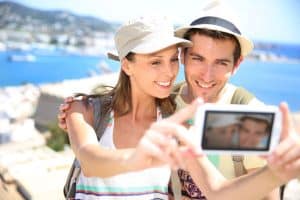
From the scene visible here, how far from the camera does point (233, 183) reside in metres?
1.13

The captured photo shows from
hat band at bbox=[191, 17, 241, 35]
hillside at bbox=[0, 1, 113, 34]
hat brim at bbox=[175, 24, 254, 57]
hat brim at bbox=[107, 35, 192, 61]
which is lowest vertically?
hillside at bbox=[0, 1, 113, 34]

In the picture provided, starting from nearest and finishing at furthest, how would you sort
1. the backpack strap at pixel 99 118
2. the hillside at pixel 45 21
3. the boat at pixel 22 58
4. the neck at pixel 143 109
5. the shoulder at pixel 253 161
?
the shoulder at pixel 253 161, the backpack strap at pixel 99 118, the neck at pixel 143 109, the boat at pixel 22 58, the hillside at pixel 45 21

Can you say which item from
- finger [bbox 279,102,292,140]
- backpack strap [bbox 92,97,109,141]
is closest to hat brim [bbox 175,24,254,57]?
backpack strap [bbox 92,97,109,141]

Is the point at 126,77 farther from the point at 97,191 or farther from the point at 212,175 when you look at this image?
the point at 212,175

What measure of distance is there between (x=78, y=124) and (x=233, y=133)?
55cm

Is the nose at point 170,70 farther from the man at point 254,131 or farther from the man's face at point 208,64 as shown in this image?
the man at point 254,131

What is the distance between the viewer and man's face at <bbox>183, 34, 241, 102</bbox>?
1380 mm

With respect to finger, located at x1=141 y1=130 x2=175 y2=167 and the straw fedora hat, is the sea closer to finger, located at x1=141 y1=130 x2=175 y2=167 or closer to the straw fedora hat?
the straw fedora hat

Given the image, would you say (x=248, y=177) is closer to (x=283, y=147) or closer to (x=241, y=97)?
(x=283, y=147)

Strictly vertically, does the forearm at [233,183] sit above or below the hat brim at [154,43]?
below

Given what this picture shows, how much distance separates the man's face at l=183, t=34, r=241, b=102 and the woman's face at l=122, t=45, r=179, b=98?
0.05 meters

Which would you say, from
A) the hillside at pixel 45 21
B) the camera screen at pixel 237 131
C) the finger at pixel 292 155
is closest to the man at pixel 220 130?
the camera screen at pixel 237 131

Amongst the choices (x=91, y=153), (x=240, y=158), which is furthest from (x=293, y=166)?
(x=91, y=153)

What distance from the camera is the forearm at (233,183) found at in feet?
3.48
